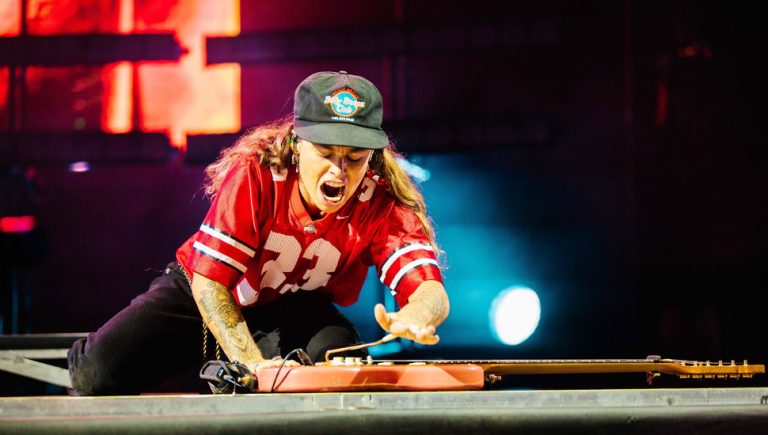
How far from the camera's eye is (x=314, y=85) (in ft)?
8.07

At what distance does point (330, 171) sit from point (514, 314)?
3.85 meters

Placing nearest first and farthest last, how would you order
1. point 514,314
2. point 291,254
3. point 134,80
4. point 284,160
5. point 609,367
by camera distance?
point 609,367
point 284,160
point 291,254
point 514,314
point 134,80

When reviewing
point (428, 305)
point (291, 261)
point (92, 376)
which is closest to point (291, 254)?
point (291, 261)

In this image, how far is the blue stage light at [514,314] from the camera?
5.96m

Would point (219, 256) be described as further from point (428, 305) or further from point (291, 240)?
point (428, 305)

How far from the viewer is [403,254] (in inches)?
106

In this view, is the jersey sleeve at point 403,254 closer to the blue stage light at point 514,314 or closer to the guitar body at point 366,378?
the guitar body at point 366,378

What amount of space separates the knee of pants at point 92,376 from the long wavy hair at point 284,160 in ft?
2.28

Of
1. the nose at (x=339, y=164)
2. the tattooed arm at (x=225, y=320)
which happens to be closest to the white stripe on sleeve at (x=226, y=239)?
the tattooed arm at (x=225, y=320)

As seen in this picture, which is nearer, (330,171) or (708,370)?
(708,370)

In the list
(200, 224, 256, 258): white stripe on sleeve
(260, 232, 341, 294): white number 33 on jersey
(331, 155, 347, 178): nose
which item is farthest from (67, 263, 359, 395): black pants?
(331, 155, 347, 178): nose

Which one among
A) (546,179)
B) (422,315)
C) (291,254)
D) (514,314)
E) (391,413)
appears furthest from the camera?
(546,179)

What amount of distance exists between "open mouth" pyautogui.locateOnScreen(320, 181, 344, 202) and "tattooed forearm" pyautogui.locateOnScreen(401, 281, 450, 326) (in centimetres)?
37

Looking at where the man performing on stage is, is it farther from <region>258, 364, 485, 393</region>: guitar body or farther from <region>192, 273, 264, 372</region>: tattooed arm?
<region>258, 364, 485, 393</region>: guitar body
